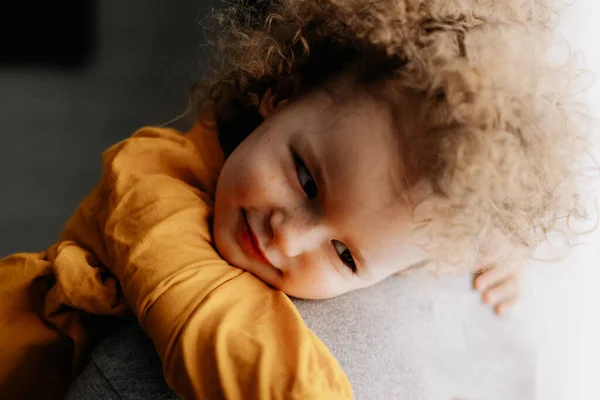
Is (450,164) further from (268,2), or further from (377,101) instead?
(268,2)

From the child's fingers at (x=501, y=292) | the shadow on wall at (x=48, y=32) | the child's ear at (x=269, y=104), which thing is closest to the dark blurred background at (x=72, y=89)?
the shadow on wall at (x=48, y=32)

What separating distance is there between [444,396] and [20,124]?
1.13m

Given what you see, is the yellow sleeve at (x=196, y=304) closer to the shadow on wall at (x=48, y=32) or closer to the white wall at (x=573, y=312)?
the white wall at (x=573, y=312)

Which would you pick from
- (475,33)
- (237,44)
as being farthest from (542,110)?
(237,44)

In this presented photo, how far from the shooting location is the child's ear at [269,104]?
0.85 m

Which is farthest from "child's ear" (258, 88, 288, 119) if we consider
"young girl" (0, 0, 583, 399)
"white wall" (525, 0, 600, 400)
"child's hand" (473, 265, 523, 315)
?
"white wall" (525, 0, 600, 400)

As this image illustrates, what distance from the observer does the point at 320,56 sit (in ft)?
2.73

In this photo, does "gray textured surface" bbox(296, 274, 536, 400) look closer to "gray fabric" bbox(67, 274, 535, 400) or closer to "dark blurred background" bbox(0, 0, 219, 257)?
"gray fabric" bbox(67, 274, 535, 400)

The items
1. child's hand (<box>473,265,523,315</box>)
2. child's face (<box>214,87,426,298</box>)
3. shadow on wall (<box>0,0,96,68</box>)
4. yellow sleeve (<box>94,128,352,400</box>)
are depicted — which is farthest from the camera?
shadow on wall (<box>0,0,96,68</box>)

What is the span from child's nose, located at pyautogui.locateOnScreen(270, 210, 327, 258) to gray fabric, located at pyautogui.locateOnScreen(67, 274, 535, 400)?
91mm

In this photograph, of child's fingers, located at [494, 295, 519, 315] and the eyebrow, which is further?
child's fingers, located at [494, 295, 519, 315]

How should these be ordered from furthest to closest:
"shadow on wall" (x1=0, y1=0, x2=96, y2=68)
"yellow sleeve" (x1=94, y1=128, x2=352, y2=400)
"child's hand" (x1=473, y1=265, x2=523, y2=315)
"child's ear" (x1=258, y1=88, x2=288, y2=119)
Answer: "shadow on wall" (x1=0, y1=0, x2=96, y2=68) → "child's hand" (x1=473, y1=265, x2=523, y2=315) → "child's ear" (x1=258, y1=88, x2=288, y2=119) → "yellow sleeve" (x1=94, y1=128, x2=352, y2=400)

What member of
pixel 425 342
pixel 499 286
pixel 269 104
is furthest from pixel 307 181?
pixel 499 286

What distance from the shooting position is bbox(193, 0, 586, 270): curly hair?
0.65 meters
